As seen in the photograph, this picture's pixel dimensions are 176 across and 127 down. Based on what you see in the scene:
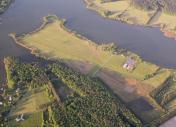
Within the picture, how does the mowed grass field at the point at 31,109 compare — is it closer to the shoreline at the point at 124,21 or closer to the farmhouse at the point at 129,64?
the farmhouse at the point at 129,64

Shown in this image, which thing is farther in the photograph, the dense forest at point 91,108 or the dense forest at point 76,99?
the dense forest at point 76,99

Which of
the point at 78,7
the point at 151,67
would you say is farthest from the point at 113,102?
the point at 78,7

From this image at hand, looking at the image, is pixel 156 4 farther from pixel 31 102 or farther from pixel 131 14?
pixel 31 102

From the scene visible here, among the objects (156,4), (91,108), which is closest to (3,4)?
(156,4)

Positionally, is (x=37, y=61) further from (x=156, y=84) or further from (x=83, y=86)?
(x=156, y=84)

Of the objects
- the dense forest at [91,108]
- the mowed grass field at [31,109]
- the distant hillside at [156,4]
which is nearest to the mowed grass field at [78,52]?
the dense forest at [91,108]

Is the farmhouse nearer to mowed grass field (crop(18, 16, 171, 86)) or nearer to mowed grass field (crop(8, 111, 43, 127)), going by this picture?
mowed grass field (crop(18, 16, 171, 86))

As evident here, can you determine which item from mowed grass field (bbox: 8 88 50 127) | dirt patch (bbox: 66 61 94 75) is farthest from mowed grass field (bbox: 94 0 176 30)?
mowed grass field (bbox: 8 88 50 127)
